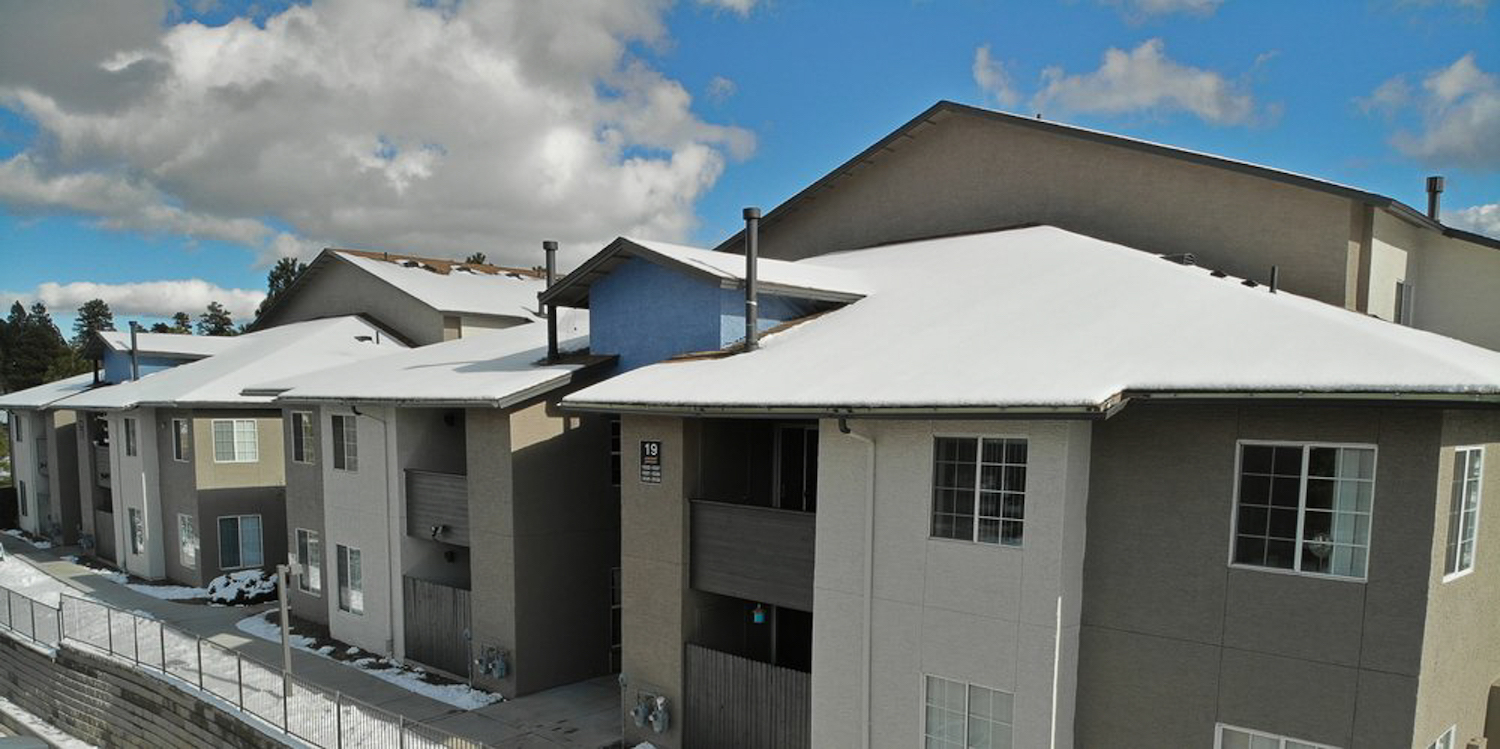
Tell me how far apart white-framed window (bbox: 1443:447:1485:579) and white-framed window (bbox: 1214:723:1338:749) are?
2.35 meters

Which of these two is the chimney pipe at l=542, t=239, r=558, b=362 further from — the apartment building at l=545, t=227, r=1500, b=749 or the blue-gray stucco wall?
the apartment building at l=545, t=227, r=1500, b=749

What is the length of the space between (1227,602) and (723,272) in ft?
30.7

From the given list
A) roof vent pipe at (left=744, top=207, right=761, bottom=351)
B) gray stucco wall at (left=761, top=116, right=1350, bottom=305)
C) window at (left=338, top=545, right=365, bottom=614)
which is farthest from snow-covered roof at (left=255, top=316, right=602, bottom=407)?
gray stucco wall at (left=761, top=116, right=1350, bottom=305)

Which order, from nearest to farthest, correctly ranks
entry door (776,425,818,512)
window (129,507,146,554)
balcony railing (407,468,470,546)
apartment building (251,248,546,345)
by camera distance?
entry door (776,425,818,512), balcony railing (407,468,470,546), window (129,507,146,554), apartment building (251,248,546,345)

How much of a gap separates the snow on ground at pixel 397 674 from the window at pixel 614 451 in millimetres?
4913

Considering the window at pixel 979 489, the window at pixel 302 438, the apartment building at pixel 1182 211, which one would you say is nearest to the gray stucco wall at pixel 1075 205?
the apartment building at pixel 1182 211

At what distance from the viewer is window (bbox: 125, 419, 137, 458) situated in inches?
1157

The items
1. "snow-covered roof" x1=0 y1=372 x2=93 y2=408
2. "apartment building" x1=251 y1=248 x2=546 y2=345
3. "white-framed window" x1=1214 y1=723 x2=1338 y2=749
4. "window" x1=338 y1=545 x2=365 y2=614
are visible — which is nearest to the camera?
"white-framed window" x1=1214 y1=723 x2=1338 y2=749

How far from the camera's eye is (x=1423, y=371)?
810 cm

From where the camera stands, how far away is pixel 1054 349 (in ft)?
35.4

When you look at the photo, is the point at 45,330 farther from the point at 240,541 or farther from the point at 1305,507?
the point at 1305,507

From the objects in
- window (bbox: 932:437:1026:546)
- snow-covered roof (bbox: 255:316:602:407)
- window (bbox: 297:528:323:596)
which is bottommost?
window (bbox: 297:528:323:596)

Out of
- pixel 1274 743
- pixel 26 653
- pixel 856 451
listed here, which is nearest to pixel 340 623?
pixel 26 653

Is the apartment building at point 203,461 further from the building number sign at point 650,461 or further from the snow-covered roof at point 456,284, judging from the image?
the building number sign at point 650,461
